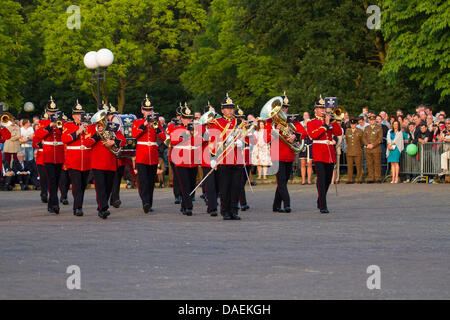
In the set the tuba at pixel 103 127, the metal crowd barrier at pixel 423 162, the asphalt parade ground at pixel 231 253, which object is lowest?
the asphalt parade ground at pixel 231 253

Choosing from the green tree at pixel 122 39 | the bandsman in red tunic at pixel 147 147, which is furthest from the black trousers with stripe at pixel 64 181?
the green tree at pixel 122 39

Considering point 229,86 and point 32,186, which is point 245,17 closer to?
point 229,86

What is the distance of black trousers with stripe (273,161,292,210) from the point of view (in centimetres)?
2019

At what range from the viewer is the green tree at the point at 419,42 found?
3838 centimetres

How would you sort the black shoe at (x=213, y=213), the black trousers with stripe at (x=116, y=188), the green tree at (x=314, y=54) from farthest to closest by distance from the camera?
the green tree at (x=314, y=54), the black trousers with stripe at (x=116, y=188), the black shoe at (x=213, y=213)

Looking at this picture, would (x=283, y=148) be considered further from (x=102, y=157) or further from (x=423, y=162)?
(x=423, y=162)

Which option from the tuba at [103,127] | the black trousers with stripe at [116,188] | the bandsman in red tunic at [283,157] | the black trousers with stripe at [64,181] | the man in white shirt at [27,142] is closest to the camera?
the tuba at [103,127]

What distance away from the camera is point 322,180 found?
20.0 meters

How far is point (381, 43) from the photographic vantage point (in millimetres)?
45156

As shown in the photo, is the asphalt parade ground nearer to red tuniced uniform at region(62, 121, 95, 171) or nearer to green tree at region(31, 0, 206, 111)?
red tuniced uniform at region(62, 121, 95, 171)

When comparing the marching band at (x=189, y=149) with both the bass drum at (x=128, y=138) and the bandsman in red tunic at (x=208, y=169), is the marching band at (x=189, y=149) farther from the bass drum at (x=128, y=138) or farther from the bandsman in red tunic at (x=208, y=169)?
the bass drum at (x=128, y=138)

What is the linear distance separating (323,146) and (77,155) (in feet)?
16.0

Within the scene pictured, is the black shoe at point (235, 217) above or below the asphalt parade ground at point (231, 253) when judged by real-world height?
above

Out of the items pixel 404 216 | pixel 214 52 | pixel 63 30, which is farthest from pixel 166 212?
pixel 63 30
